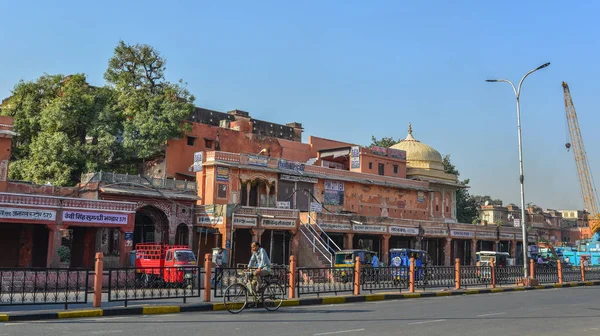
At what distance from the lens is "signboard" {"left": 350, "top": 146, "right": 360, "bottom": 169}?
4741 centimetres

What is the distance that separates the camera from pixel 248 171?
3825cm

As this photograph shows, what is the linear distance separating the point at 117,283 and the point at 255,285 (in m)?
3.59

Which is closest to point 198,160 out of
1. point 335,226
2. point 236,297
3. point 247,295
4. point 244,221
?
point 244,221

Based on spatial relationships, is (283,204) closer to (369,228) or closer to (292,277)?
(369,228)

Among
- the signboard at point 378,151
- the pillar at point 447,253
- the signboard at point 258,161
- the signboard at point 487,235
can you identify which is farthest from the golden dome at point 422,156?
the signboard at point 258,161

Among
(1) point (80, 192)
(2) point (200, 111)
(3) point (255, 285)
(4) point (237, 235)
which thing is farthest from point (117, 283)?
(2) point (200, 111)

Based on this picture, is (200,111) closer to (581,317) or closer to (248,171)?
(248,171)

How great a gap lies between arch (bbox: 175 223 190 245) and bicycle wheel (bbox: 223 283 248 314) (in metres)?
21.3

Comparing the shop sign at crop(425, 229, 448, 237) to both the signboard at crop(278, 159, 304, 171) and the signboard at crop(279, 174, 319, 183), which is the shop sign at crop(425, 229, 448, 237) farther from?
the signboard at crop(278, 159, 304, 171)

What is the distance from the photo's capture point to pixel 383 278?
21812mm

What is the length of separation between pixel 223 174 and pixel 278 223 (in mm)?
4963

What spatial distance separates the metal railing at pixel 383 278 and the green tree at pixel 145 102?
68.5 ft

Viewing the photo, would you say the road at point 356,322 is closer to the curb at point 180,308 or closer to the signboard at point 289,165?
the curb at point 180,308

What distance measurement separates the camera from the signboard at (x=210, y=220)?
3299cm
